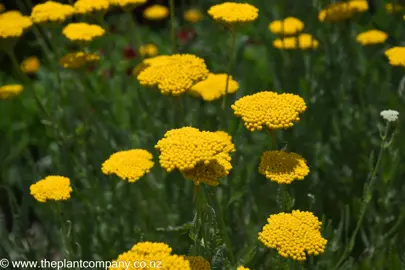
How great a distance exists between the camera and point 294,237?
1109mm

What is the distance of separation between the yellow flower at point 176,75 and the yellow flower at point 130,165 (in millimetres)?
201

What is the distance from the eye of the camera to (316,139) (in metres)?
2.03

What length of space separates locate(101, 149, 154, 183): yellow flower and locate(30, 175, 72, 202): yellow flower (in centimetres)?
12

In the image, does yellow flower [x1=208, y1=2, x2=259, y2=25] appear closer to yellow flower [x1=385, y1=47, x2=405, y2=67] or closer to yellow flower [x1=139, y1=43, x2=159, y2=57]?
yellow flower [x1=385, y1=47, x2=405, y2=67]

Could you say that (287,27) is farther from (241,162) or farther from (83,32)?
(83,32)

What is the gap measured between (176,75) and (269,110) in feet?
0.94

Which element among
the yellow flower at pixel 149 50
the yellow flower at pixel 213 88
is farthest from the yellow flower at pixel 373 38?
the yellow flower at pixel 149 50

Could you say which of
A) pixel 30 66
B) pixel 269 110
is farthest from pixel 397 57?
pixel 30 66

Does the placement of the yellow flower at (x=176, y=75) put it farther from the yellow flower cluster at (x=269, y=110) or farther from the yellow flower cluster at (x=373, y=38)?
the yellow flower cluster at (x=373, y=38)

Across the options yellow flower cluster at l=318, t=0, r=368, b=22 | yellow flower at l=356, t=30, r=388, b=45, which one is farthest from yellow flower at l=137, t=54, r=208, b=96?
yellow flower at l=356, t=30, r=388, b=45

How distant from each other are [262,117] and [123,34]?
2.80m

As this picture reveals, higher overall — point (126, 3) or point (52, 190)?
point (126, 3)

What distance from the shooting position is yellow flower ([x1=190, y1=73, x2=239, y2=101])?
1703 mm

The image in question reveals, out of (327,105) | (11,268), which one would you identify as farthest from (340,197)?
(11,268)
